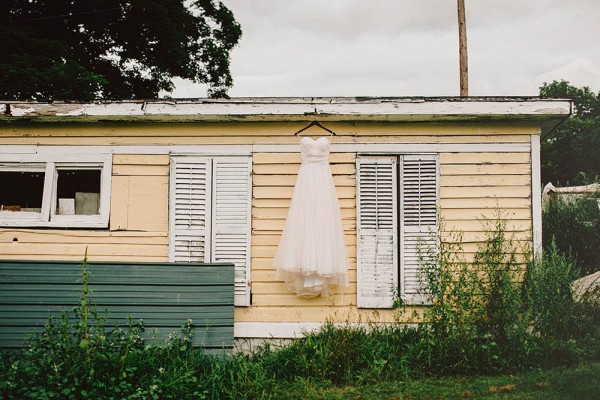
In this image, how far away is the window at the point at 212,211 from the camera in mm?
7312

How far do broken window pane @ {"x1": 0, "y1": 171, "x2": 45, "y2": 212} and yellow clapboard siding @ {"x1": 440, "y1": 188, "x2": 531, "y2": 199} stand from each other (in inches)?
201

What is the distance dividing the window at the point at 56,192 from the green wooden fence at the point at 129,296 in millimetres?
831

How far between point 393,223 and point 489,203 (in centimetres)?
121

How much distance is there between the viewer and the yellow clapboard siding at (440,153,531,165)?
289 inches

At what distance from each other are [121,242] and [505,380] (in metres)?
4.70

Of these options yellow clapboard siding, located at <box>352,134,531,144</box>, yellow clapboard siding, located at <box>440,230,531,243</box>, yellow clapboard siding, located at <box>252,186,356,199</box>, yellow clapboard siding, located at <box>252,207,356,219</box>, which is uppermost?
yellow clapboard siding, located at <box>352,134,531,144</box>

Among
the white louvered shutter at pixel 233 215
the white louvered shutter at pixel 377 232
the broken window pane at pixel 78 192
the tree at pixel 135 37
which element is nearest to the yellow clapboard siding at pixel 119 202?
the broken window pane at pixel 78 192

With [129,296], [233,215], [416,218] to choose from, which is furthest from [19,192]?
[416,218]

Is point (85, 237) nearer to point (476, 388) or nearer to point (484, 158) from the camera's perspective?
point (476, 388)

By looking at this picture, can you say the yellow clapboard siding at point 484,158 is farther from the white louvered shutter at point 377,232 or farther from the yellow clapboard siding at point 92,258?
the yellow clapboard siding at point 92,258

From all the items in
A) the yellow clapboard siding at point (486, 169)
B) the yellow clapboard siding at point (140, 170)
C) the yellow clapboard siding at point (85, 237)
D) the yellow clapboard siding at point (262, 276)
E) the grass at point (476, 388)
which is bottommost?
the grass at point (476, 388)

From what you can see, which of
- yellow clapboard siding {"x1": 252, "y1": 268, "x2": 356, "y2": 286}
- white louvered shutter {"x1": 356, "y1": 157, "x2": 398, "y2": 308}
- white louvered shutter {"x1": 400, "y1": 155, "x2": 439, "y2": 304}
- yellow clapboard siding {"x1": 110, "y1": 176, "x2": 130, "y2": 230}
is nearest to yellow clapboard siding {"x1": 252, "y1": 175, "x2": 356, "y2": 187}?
white louvered shutter {"x1": 356, "y1": 157, "x2": 398, "y2": 308}

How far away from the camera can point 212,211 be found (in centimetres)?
A: 735

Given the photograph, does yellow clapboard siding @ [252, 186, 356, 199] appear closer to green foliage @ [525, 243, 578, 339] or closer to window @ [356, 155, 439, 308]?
window @ [356, 155, 439, 308]
